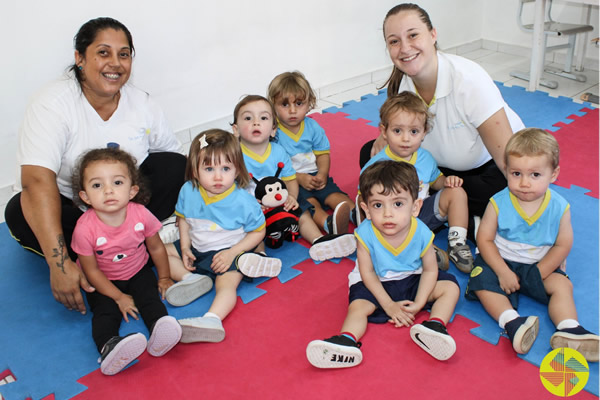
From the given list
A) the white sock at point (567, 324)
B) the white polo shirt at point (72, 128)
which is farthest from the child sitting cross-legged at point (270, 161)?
the white sock at point (567, 324)

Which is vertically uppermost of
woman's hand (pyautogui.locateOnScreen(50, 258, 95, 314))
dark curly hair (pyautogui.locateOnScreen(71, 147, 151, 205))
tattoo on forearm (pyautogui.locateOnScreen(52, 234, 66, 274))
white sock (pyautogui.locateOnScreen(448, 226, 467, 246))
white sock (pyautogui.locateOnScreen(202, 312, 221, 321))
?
dark curly hair (pyautogui.locateOnScreen(71, 147, 151, 205))

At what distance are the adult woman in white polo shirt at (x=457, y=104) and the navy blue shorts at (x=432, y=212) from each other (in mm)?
162

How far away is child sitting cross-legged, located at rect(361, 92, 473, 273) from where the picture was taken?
2391 mm

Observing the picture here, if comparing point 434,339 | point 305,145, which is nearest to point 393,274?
point 434,339

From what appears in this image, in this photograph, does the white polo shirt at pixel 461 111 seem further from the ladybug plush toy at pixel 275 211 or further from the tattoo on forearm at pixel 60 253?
the tattoo on forearm at pixel 60 253

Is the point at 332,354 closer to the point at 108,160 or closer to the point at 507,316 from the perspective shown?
the point at 507,316

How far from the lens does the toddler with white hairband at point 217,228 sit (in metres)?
2.30

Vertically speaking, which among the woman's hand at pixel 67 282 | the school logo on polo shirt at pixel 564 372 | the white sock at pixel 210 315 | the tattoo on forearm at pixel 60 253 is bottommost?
the school logo on polo shirt at pixel 564 372

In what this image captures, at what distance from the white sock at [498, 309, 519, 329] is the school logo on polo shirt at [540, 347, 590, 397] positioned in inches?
6.7

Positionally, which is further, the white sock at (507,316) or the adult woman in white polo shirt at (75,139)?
the adult woman in white polo shirt at (75,139)

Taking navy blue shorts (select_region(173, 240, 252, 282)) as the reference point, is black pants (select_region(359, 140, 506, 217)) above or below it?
above

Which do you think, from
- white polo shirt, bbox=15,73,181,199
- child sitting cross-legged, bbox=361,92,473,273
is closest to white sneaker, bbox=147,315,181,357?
white polo shirt, bbox=15,73,181,199

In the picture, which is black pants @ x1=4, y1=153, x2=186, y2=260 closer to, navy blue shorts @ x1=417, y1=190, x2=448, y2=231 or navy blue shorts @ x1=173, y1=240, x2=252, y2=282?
navy blue shorts @ x1=173, y1=240, x2=252, y2=282

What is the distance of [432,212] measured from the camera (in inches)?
101
